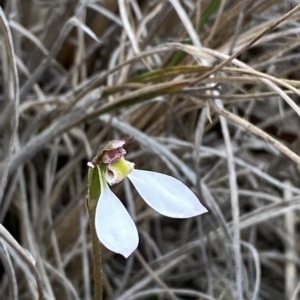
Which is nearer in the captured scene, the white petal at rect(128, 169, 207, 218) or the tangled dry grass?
the white petal at rect(128, 169, 207, 218)

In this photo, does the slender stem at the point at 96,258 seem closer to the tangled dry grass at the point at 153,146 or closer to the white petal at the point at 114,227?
the white petal at the point at 114,227

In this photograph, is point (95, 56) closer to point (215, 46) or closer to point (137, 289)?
point (215, 46)

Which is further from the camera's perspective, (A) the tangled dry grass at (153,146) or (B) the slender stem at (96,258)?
(A) the tangled dry grass at (153,146)

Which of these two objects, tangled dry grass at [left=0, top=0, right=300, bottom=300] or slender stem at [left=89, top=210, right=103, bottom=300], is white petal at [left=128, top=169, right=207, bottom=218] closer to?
slender stem at [left=89, top=210, right=103, bottom=300]

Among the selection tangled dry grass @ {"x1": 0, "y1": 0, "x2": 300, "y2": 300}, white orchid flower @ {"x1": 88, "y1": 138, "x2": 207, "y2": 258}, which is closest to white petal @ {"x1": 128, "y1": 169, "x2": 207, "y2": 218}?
white orchid flower @ {"x1": 88, "y1": 138, "x2": 207, "y2": 258}

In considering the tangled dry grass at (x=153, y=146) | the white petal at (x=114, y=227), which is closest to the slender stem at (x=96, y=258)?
the white petal at (x=114, y=227)

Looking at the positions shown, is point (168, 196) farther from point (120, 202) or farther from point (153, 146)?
point (153, 146)
